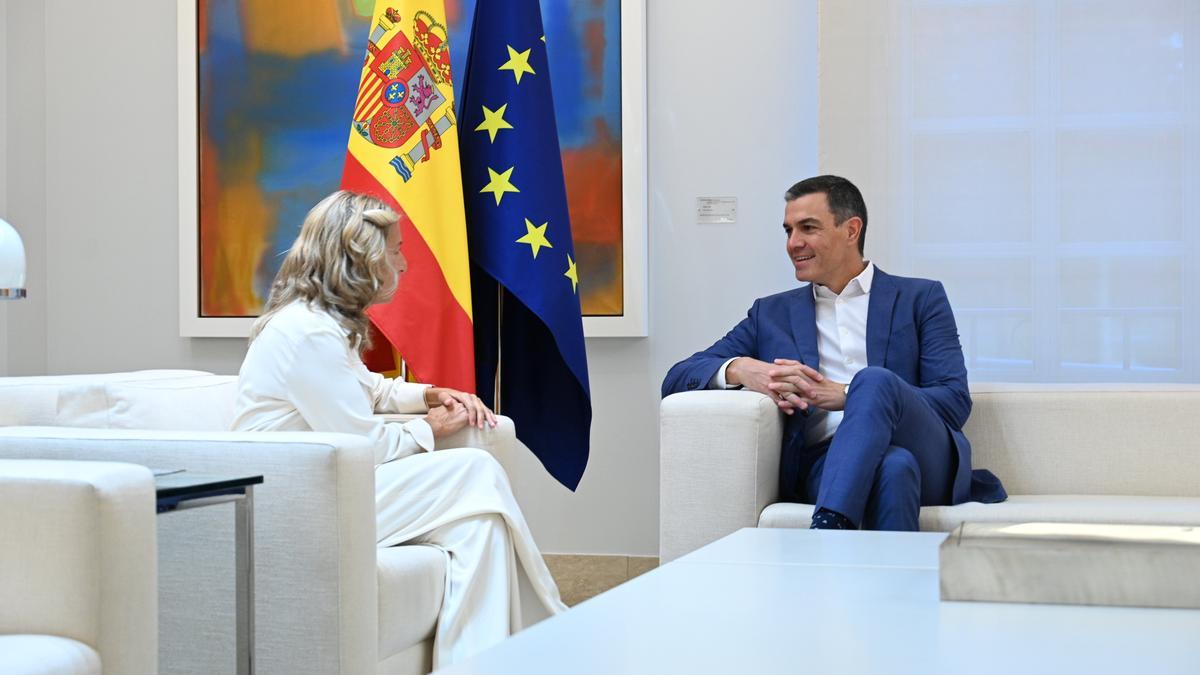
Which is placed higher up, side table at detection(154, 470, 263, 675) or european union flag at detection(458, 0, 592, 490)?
european union flag at detection(458, 0, 592, 490)

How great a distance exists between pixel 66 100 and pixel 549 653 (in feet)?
15.8

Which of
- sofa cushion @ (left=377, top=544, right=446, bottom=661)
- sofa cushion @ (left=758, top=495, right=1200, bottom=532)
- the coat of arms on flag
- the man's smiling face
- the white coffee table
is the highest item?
the coat of arms on flag

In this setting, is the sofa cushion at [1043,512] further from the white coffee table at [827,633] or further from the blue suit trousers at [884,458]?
the white coffee table at [827,633]

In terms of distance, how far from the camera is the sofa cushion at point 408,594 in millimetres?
2443

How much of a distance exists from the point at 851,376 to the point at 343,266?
1432 mm

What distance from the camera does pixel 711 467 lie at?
9.91 feet

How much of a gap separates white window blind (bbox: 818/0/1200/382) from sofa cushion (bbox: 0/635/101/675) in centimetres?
306

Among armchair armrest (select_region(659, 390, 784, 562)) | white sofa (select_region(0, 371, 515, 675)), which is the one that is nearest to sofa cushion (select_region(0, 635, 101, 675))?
white sofa (select_region(0, 371, 515, 675))

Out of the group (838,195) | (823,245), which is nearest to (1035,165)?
(838,195)

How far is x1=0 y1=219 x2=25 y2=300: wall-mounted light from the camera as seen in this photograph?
8.40 ft

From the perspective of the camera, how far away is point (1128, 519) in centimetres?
280

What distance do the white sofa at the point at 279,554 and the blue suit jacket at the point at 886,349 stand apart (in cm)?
122

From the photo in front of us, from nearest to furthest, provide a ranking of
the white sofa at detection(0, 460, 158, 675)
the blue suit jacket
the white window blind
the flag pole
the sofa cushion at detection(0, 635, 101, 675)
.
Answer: the sofa cushion at detection(0, 635, 101, 675) < the white sofa at detection(0, 460, 158, 675) < the blue suit jacket < the flag pole < the white window blind

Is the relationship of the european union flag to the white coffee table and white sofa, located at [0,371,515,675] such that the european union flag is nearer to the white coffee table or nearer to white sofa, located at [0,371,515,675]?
white sofa, located at [0,371,515,675]
